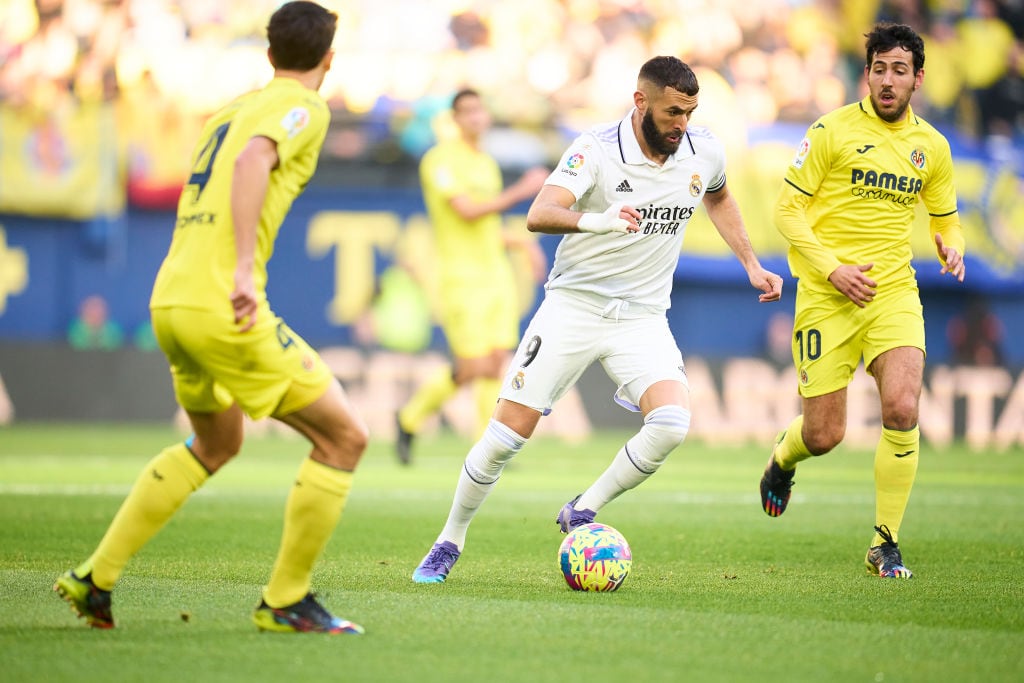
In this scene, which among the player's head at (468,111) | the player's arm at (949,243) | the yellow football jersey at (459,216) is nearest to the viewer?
the player's arm at (949,243)

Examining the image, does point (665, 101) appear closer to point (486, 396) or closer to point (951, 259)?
point (951, 259)

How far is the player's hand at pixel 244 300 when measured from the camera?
4703 mm

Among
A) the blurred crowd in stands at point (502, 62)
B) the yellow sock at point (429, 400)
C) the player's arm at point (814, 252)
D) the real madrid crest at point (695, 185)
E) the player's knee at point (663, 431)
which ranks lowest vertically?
the yellow sock at point (429, 400)

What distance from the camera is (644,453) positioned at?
6625 mm

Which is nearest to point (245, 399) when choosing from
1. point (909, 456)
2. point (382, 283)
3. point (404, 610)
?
point (404, 610)

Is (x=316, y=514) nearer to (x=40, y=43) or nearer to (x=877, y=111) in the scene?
(x=877, y=111)

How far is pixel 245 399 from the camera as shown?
15.9 ft

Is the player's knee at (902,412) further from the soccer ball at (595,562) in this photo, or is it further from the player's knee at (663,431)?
the soccer ball at (595,562)

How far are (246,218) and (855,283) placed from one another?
345 cm

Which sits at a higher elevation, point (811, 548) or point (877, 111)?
point (877, 111)

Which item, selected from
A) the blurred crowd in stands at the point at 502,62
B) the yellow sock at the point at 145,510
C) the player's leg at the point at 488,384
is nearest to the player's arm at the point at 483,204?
the player's leg at the point at 488,384

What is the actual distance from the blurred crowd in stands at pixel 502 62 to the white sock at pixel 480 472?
14.8m

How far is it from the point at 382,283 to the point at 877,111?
1507 centimetres

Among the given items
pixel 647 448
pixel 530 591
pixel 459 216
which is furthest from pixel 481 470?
pixel 459 216
